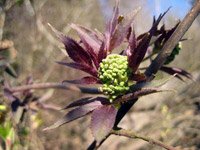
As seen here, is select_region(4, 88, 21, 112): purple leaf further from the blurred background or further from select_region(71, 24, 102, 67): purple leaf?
select_region(71, 24, 102, 67): purple leaf

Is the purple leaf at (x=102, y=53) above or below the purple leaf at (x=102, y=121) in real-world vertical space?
above

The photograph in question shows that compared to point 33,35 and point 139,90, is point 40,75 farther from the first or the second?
point 139,90

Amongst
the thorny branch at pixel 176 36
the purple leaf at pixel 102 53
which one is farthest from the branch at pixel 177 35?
the purple leaf at pixel 102 53

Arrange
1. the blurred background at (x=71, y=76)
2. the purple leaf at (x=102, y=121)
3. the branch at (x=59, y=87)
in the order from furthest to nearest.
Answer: the blurred background at (x=71, y=76) < the branch at (x=59, y=87) < the purple leaf at (x=102, y=121)

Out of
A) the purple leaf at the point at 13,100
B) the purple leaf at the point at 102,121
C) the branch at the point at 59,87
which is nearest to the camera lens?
the purple leaf at the point at 102,121

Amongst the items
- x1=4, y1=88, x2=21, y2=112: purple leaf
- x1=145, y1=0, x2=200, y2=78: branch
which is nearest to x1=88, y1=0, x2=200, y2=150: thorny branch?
x1=145, y1=0, x2=200, y2=78: branch

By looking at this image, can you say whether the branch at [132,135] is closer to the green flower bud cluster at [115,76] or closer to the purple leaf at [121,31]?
the green flower bud cluster at [115,76]
